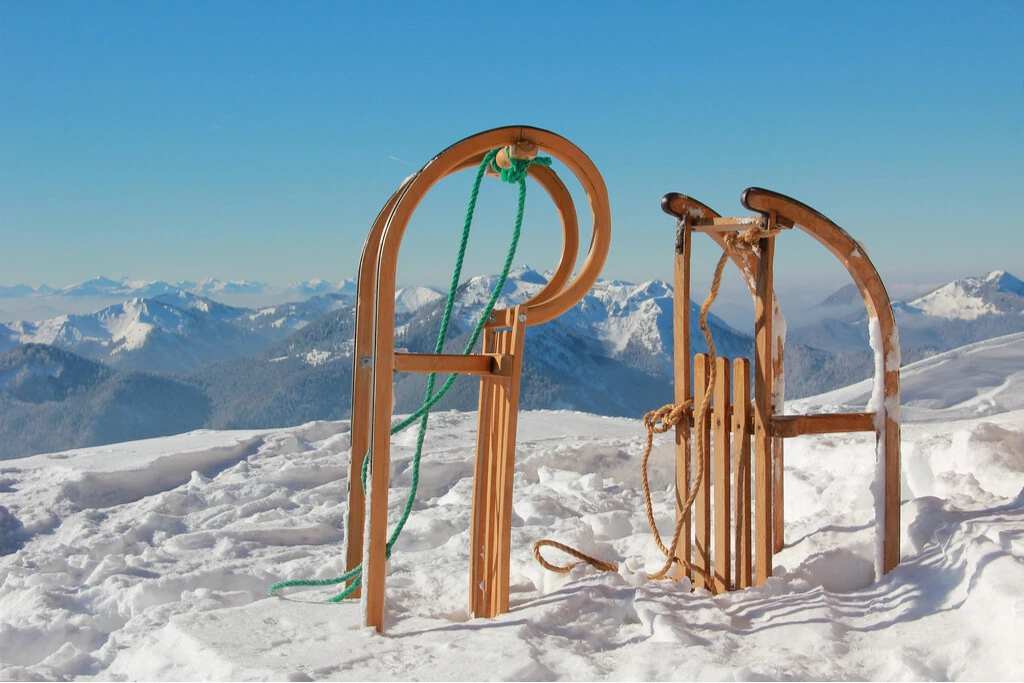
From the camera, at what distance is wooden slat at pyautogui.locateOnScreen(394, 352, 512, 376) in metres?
3.07

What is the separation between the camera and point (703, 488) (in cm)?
353

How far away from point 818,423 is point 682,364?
0.63 m

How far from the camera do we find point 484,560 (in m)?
3.34

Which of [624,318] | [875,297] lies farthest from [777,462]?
[624,318]

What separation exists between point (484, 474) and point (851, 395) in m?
8.85

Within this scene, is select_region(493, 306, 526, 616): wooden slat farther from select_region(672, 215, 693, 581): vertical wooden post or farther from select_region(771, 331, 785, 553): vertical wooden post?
select_region(771, 331, 785, 553): vertical wooden post

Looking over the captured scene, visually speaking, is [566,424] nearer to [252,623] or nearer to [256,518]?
[256,518]

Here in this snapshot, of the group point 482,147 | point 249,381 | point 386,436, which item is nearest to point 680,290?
point 482,147

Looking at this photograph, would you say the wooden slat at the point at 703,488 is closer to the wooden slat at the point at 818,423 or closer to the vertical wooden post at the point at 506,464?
the wooden slat at the point at 818,423

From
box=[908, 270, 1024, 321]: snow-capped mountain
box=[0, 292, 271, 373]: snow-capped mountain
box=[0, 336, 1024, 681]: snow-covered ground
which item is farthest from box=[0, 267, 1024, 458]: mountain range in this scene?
box=[0, 292, 271, 373]: snow-capped mountain

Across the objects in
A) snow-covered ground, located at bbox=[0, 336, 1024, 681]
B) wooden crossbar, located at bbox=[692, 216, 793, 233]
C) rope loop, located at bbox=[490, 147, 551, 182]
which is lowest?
snow-covered ground, located at bbox=[0, 336, 1024, 681]

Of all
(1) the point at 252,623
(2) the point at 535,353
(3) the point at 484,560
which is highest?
(2) the point at 535,353

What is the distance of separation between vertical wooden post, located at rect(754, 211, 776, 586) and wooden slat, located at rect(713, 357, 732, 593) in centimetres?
12

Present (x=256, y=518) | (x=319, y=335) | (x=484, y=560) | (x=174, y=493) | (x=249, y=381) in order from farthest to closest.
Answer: (x=319, y=335) → (x=249, y=381) → (x=174, y=493) → (x=256, y=518) → (x=484, y=560)
